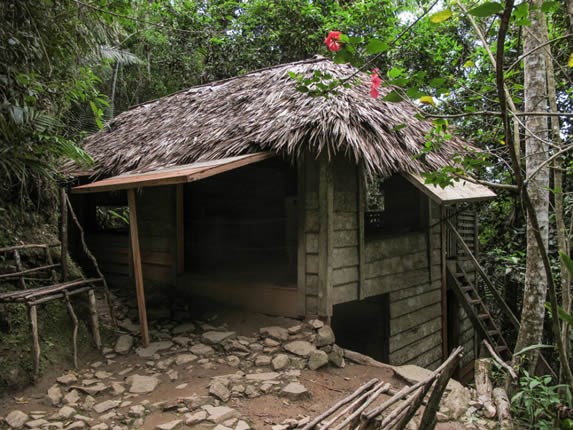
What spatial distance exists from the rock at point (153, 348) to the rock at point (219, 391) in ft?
3.59

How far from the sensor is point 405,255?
6098 mm

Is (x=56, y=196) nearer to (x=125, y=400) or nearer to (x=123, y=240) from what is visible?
(x=123, y=240)

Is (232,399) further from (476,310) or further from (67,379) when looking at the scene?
(476,310)

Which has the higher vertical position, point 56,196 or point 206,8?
point 206,8

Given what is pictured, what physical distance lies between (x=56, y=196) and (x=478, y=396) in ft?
17.3

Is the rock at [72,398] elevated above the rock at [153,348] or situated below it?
below

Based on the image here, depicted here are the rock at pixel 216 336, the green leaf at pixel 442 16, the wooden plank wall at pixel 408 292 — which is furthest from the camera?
the wooden plank wall at pixel 408 292

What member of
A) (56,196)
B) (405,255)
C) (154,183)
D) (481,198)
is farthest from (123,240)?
(481,198)

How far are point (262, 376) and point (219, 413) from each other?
2.48 ft

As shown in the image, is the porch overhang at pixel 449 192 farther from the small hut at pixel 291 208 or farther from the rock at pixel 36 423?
the rock at pixel 36 423

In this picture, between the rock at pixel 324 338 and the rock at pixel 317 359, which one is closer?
the rock at pixel 317 359

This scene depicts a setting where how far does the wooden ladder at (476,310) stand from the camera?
648 cm

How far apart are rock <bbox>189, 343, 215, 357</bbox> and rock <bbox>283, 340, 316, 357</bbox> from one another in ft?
2.59

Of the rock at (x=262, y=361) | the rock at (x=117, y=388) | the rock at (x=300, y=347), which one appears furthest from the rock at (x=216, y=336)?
the rock at (x=117, y=388)
